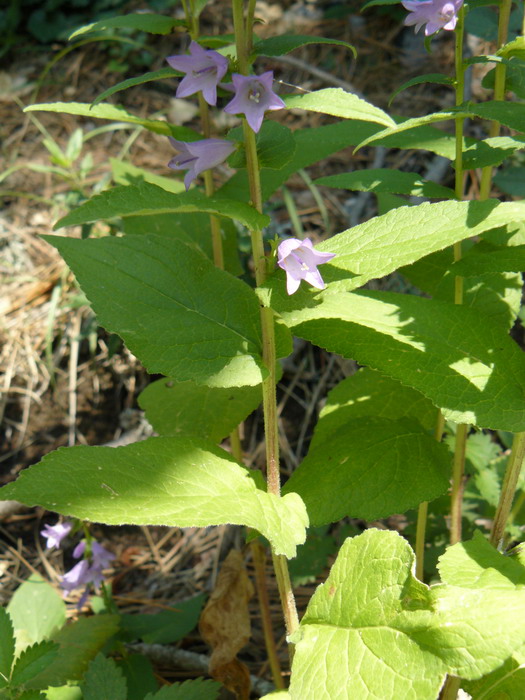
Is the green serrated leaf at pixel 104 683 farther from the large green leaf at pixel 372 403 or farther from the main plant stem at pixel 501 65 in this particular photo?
the main plant stem at pixel 501 65

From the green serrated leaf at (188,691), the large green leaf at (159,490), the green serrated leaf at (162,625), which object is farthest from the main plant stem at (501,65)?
the green serrated leaf at (162,625)

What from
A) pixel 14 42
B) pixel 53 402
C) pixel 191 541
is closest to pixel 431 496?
pixel 191 541

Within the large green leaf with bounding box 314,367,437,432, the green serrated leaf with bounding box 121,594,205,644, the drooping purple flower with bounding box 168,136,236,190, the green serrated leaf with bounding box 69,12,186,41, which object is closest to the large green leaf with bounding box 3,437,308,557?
the large green leaf with bounding box 314,367,437,432

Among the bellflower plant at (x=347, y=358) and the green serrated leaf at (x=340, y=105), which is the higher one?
the green serrated leaf at (x=340, y=105)

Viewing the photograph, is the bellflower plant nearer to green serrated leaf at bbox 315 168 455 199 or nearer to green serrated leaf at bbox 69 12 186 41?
green serrated leaf at bbox 315 168 455 199

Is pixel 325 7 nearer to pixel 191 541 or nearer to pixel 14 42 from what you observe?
pixel 14 42

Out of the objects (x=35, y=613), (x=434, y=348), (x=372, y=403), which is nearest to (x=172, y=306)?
(x=434, y=348)
